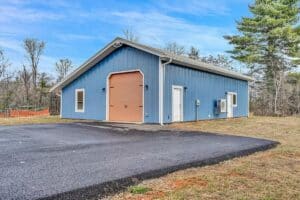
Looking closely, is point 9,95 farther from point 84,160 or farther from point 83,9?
point 84,160

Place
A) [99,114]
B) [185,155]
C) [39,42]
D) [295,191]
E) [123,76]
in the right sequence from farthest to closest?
1. [39,42]
2. [99,114]
3. [123,76]
4. [185,155]
5. [295,191]

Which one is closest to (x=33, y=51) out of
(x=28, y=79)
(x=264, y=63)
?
(x=28, y=79)

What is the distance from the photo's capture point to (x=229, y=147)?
7.57 m

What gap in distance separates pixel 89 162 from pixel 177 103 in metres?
9.32

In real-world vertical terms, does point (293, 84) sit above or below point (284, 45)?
below

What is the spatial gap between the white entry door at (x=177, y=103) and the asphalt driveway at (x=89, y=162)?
5.57 m

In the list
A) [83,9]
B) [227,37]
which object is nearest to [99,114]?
[83,9]

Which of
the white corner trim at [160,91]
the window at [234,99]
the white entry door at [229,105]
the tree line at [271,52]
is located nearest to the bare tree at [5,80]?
the white corner trim at [160,91]

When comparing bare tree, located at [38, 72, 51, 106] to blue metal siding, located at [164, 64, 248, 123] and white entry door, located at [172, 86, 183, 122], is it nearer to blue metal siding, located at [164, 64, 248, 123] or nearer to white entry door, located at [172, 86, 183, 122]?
blue metal siding, located at [164, 64, 248, 123]

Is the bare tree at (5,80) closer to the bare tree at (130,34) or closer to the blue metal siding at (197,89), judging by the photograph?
the bare tree at (130,34)

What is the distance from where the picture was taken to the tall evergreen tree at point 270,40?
87.7 feet

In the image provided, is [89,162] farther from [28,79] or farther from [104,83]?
[28,79]

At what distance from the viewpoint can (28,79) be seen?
1233 inches

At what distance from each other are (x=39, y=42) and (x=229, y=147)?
97.9ft
